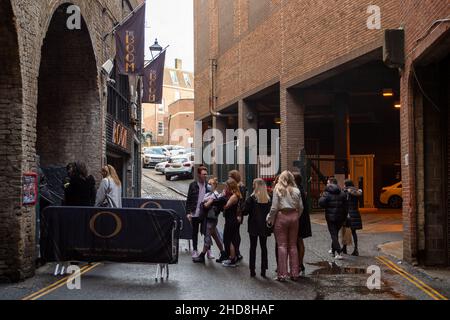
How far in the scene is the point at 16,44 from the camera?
9.68m

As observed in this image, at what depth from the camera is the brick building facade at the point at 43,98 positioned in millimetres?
9773

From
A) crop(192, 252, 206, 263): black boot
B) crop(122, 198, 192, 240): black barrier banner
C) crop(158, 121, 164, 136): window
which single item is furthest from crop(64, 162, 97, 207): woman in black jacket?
crop(158, 121, 164, 136): window

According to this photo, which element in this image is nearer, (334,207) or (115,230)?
(115,230)

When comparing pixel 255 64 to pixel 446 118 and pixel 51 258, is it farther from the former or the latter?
pixel 51 258

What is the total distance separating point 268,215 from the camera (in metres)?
9.97

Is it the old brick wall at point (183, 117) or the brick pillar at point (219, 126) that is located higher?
the old brick wall at point (183, 117)

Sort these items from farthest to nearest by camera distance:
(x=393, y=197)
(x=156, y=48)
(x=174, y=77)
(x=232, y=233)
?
(x=174, y=77) < (x=393, y=197) < (x=156, y=48) < (x=232, y=233)

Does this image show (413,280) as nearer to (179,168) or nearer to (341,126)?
(341,126)

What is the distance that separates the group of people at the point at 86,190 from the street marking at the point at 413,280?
18.0ft

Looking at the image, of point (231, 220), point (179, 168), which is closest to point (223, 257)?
point (231, 220)

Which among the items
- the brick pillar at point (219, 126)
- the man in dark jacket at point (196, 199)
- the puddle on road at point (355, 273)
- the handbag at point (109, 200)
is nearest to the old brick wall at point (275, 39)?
the brick pillar at point (219, 126)

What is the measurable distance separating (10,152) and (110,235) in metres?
2.15

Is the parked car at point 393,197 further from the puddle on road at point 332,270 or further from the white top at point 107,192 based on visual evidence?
the white top at point 107,192

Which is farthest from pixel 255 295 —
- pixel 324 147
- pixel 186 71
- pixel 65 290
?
pixel 186 71
